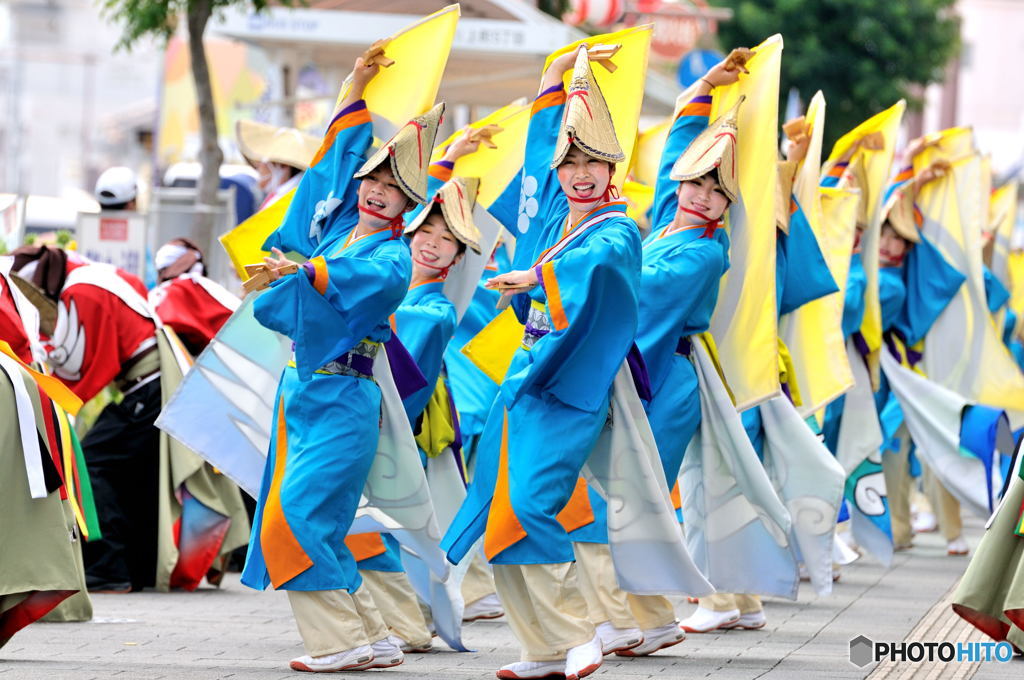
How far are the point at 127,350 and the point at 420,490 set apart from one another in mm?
2522

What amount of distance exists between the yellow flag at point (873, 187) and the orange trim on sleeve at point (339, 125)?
3.76 meters

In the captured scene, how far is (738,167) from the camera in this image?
7180mm

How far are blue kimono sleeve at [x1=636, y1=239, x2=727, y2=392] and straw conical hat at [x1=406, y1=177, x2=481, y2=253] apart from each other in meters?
0.72

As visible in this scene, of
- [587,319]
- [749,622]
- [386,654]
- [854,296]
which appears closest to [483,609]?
[749,622]

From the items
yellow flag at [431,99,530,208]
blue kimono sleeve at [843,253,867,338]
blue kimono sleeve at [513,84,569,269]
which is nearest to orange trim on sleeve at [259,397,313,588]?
blue kimono sleeve at [513,84,569,269]

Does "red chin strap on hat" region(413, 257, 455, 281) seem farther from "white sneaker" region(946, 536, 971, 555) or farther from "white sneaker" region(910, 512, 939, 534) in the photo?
"white sneaker" region(910, 512, 939, 534)

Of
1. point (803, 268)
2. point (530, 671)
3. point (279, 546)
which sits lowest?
point (530, 671)

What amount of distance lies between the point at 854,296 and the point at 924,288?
1257 millimetres

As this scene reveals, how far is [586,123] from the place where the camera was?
6.12m

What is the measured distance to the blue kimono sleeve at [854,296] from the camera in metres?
9.94

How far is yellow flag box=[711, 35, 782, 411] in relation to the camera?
7191mm

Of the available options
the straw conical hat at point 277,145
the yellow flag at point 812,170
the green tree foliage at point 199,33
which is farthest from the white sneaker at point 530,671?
the green tree foliage at point 199,33

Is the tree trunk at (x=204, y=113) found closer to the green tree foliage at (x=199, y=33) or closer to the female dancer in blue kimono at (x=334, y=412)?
the green tree foliage at (x=199, y=33)

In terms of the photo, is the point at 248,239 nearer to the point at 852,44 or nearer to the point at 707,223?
the point at 707,223
